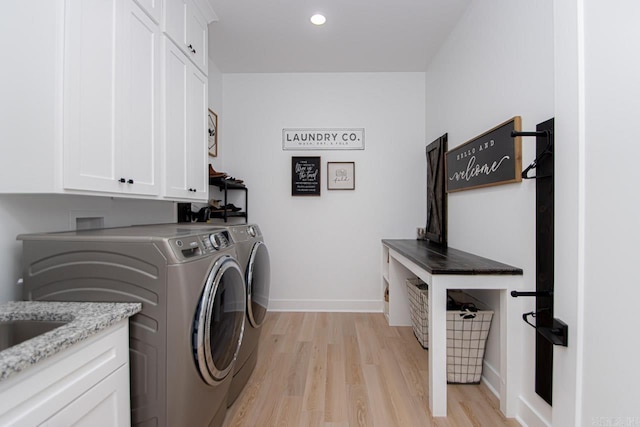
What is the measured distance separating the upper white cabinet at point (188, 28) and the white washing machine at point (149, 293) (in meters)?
1.35

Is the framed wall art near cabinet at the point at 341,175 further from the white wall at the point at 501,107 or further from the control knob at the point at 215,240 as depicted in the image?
the control knob at the point at 215,240

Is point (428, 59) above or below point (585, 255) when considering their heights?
above

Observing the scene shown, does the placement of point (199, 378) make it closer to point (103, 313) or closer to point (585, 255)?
point (103, 313)

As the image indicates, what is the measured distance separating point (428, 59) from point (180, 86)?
2398mm

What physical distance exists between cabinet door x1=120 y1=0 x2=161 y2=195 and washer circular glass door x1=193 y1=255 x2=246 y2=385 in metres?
0.65

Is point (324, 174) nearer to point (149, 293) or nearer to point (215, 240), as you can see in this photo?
point (215, 240)

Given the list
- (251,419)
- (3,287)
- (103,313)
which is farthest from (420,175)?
(3,287)

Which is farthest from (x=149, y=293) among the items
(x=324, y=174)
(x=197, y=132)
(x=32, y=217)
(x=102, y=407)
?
(x=324, y=174)

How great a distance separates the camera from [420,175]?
317 centimetres

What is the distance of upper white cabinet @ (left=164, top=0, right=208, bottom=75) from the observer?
1.72 m

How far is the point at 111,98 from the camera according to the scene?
1.27m

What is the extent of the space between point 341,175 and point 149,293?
2.42m

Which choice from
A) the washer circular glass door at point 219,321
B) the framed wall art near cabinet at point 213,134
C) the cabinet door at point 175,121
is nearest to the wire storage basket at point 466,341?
the washer circular glass door at point 219,321

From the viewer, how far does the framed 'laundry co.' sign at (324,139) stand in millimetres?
3162
